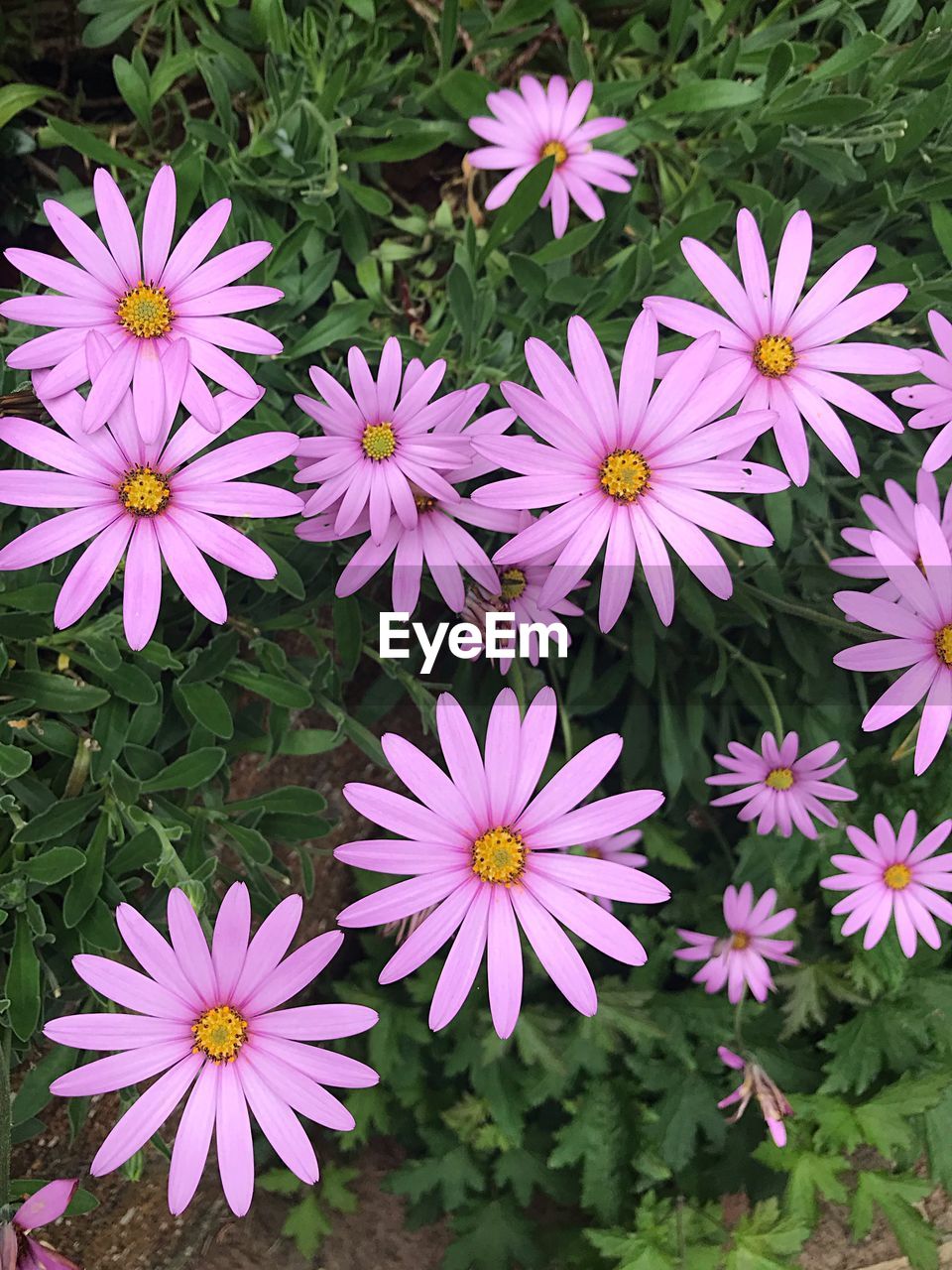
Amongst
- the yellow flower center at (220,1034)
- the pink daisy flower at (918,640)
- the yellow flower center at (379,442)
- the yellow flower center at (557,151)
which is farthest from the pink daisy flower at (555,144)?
the yellow flower center at (220,1034)

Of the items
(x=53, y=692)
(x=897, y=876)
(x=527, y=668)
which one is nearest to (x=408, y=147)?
(x=527, y=668)

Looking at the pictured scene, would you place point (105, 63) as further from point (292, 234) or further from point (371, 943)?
point (371, 943)

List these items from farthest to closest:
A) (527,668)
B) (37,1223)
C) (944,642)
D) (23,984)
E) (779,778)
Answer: (779,778), (527,668), (23,984), (944,642), (37,1223)

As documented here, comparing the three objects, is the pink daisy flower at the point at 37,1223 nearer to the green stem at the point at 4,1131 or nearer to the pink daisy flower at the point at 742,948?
the green stem at the point at 4,1131

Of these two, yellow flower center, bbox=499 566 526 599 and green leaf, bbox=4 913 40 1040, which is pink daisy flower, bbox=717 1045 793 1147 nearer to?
yellow flower center, bbox=499 566 526 599

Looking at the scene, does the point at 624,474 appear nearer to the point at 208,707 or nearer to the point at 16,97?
the point at 208,707

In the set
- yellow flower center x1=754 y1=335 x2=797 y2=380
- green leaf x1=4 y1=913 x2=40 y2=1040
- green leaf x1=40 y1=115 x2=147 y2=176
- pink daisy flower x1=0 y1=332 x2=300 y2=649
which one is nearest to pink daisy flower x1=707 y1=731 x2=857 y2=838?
yellow flower center x1=754 y1=335 x2=797 y2=380
